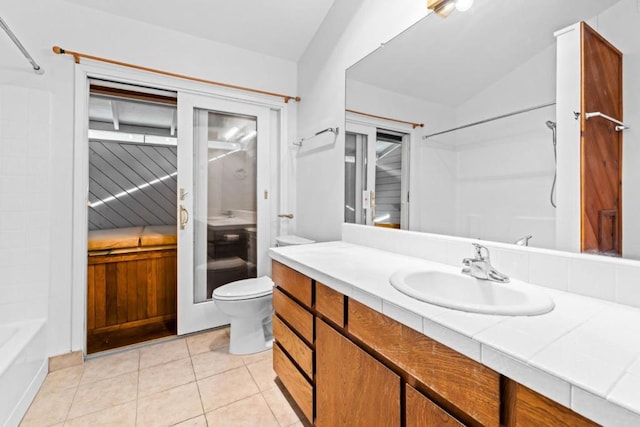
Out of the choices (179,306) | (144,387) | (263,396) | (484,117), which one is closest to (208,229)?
(179,306)

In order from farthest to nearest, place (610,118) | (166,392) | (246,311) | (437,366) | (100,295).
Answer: (100,295)
(246,311)
(166,392)
(610,118)
(437,366)

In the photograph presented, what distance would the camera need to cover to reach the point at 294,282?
142 cm

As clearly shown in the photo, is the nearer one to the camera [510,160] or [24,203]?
[510,160]

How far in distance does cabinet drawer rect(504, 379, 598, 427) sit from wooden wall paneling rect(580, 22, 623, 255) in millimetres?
641

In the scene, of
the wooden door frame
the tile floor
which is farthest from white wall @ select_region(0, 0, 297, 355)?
the tile floor

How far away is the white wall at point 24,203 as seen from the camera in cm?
173

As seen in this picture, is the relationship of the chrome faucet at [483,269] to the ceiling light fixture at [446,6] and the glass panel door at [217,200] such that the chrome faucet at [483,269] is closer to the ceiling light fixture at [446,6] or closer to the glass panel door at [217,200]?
the ceiling light fixture at [446,6]

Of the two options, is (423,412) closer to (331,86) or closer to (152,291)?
(331,86)

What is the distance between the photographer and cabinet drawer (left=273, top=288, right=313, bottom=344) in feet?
4.26

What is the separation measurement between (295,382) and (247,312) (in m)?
0.75

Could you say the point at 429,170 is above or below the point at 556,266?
above

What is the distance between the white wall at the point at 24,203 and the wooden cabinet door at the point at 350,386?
192 centimetres

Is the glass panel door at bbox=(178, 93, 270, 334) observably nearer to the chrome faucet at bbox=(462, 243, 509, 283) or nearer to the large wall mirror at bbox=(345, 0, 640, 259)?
the large wall mirror at bbox=(345, 0, 640, 259)

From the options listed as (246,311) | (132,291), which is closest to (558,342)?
(246,311)
